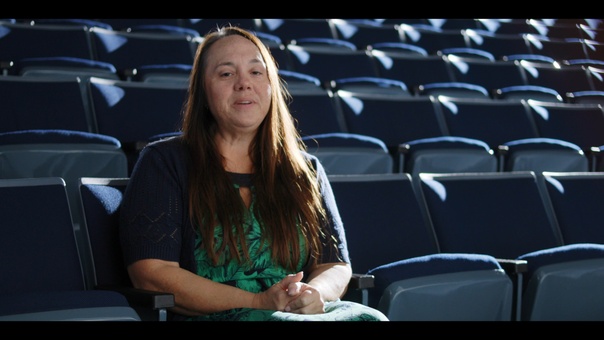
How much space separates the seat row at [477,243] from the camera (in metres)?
0.58

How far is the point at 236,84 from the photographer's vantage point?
1.82 ft

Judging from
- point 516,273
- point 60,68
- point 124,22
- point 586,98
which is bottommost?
point 516,273

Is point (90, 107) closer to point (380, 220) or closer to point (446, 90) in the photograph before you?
point (380, 220)

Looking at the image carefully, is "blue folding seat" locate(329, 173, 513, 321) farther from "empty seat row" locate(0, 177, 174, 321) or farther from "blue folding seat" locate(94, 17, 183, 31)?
"blue folding seat" locate(94, 17, 183, 31)

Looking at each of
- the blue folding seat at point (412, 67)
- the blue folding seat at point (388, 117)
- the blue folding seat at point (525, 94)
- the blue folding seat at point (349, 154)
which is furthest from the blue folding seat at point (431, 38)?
the blue folding seat at point (349, 154)

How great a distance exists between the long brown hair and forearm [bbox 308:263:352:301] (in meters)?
0.01

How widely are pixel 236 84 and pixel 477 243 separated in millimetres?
295

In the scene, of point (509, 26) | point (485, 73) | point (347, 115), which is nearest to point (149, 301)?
point (347, 115)

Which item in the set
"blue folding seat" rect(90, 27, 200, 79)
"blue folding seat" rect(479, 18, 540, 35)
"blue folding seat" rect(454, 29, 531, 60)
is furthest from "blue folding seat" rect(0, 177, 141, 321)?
"blue folding seat" rect(479, 18, 540, 35)

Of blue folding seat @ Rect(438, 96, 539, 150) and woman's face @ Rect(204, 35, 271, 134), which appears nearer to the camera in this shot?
woman's face @ Rect(204, 35, 271, 134)

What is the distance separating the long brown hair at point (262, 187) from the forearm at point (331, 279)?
0.04ft

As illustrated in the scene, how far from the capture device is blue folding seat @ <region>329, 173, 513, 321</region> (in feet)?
1.86

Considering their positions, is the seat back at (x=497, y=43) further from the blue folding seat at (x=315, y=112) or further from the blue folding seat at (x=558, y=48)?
the blue folding seat at (x=315, y=112)
